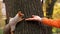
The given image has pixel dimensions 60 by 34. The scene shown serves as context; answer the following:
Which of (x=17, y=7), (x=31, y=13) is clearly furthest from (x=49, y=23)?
(x=17, y=7)

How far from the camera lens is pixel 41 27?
303 centimetres

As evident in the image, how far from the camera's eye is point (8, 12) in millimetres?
3152

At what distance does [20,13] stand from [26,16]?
0.13 metres

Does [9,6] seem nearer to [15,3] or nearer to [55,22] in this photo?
[15,3]

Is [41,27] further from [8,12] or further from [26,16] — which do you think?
[8,12]

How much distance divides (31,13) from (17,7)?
218 mm

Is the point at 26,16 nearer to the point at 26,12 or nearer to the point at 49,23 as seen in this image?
the point at 26,12

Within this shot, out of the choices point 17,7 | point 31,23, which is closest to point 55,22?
point 31,23

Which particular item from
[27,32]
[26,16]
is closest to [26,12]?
[26,16]

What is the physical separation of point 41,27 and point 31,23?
163 millimetres

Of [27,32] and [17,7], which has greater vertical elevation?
[17,7]

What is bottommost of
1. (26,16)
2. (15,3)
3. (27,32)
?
(27,32)

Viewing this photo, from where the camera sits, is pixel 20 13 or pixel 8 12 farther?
pixel 8 12

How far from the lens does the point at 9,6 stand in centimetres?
312
